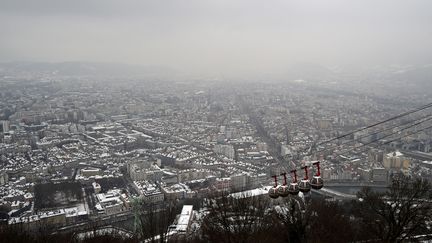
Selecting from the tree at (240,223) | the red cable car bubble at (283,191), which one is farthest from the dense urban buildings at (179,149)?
the red cable car bubble at (283,191)

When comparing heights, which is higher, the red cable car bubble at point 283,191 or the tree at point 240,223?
the red cable car bubble at point 283,191

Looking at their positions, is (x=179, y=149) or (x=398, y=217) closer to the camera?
(x=398, y=217)

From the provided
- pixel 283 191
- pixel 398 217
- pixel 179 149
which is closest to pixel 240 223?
pixel 283 191

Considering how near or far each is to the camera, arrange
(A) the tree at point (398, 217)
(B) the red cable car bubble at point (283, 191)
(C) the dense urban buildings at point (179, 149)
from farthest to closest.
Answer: (C) the dense urban buildings at point (179, 149), (A) the tree at point (398, 217), (B) the red cable car bubble at point (283, 191)

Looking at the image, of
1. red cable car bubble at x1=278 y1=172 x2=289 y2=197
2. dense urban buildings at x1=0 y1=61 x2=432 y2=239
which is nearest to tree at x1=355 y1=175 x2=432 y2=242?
dense urban buildings at x1=0 y1=61 x2=432 y2=239

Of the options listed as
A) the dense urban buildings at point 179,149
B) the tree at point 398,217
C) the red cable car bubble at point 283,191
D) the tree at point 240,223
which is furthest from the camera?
the dense urban buildings at point 179,149

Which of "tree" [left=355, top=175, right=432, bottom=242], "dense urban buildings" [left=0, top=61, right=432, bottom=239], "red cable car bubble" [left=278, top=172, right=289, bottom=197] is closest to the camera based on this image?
"red cable car bubble" [left=278, top=172, right=289, bottom=197]

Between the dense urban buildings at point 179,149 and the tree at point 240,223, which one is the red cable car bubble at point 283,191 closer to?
the tree at point 240,223

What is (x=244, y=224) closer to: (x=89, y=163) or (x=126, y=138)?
(x=89, y=163)

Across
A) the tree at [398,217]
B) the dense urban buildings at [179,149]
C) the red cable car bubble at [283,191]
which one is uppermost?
the red cable car bubble at [283,191]

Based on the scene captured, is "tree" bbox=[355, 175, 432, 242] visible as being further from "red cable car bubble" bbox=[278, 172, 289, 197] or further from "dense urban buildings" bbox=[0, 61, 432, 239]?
"red cable car bubble" bbox=[278, 172, 289, 197]

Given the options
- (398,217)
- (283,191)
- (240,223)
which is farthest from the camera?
(398,217)

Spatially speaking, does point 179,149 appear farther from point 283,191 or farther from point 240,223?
point 283,191
